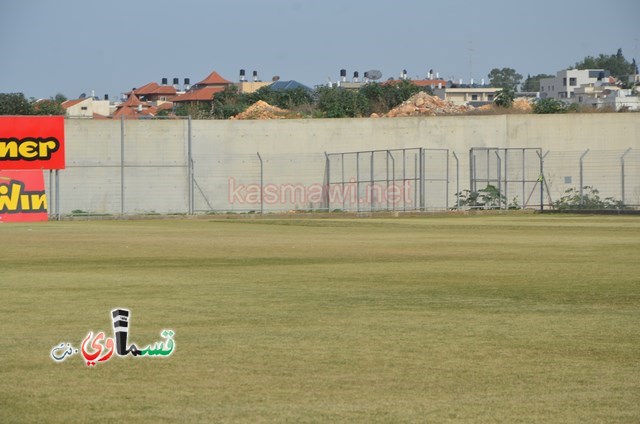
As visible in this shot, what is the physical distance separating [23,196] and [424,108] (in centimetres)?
3826

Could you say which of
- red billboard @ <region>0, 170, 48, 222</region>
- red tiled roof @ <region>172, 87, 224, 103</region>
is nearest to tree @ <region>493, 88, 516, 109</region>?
red billboard @ <region>0, 170, 48, 222</region>

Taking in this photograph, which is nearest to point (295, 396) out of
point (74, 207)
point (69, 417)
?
point (69, 417)

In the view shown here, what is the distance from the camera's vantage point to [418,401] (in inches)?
338

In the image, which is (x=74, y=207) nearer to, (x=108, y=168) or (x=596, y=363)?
(x=108, y=168)

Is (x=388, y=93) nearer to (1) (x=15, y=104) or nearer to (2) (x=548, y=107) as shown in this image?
(2) (x=548, y=107)

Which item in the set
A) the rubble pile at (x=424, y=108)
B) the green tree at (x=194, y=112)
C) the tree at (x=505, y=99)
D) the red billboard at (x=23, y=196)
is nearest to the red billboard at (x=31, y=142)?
the red billboard at (x=23, y=196)

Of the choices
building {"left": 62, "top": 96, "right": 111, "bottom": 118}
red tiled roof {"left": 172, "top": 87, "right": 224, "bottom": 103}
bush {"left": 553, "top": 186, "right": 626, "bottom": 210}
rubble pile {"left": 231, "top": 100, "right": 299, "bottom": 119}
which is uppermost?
red tiled roof {"left": 172, "top": 87, "right": 224, "bottom": 103}

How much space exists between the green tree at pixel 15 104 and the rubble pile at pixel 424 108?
40111 mm

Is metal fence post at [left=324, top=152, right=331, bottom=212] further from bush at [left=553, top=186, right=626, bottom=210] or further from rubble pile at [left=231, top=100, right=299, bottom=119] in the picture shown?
rubble pile at [left=231, top=100, right=299, bottom=119]

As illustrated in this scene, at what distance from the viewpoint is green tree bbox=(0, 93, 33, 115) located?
110 meters

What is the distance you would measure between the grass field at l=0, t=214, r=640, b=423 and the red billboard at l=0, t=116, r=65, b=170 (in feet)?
93.5

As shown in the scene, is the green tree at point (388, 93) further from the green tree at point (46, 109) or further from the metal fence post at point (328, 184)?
the metal fence post at point (328, 184)

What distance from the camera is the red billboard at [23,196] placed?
1992 inches

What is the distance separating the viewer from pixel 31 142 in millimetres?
52469
